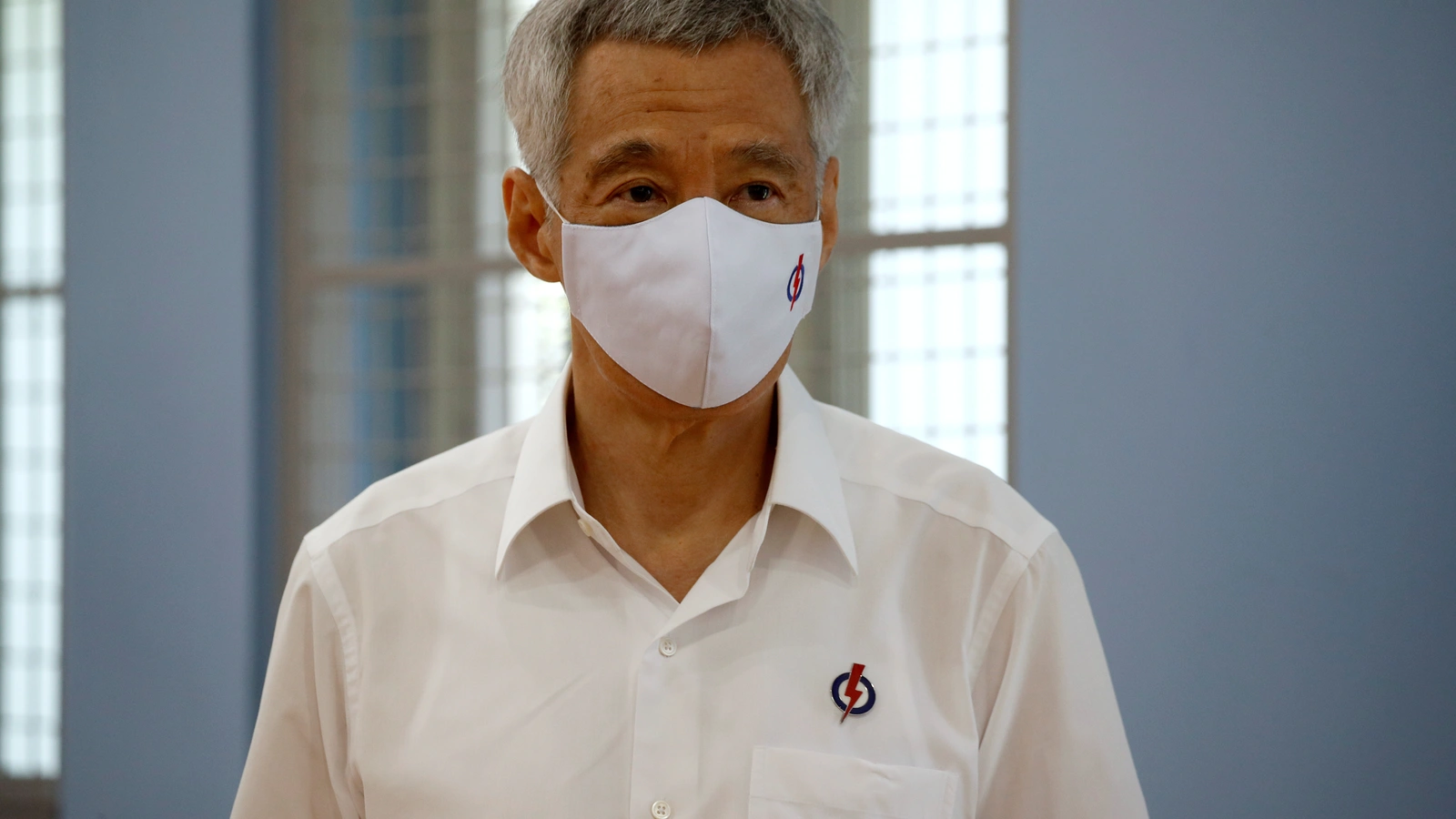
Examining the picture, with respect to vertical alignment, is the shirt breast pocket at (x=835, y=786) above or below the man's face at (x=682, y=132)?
below

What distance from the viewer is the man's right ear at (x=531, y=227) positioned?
1246 millimetres

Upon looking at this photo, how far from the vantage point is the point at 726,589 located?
3.79 ft

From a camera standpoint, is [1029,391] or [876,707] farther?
[1029,391]

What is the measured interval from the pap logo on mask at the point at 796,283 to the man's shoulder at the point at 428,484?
0.37m

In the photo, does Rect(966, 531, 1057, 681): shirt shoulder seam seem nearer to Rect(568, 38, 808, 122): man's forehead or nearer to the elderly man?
the elderly man

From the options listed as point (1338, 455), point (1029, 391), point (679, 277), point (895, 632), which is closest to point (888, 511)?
point (895, 632)

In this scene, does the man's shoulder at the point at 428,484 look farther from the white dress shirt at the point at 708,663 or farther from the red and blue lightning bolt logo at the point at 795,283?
the red and blue lightning bolt logo at the point at 795,283

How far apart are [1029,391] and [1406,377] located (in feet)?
2.36

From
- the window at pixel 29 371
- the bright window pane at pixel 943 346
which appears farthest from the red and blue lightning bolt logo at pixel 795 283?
the window at pixel 29 371

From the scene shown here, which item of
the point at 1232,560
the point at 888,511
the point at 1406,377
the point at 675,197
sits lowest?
the point at 1232,560

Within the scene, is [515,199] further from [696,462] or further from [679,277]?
[696,462]

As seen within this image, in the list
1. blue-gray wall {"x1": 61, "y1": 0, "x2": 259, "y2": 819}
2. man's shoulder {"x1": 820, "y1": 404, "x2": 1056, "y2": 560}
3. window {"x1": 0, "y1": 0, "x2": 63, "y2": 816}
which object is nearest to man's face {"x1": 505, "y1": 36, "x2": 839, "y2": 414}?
man's shoulder {"x1": 820, "y1": 404, "x2": 1056, "y2": 560}

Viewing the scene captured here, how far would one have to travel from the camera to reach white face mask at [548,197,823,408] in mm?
1134

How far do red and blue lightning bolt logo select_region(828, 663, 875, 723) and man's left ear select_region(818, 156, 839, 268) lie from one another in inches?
18.0
